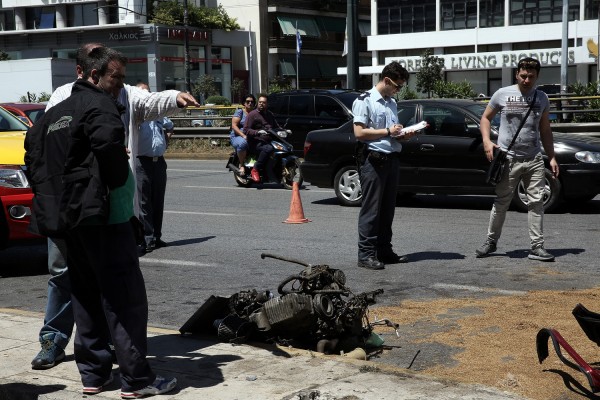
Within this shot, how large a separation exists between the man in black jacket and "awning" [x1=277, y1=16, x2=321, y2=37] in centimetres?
6710

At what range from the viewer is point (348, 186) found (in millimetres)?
14852

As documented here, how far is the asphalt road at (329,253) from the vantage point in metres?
8.48

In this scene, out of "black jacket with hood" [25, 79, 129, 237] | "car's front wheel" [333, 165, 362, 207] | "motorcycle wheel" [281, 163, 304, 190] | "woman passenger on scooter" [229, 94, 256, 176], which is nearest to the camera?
"black jacket with hood" [25, 79, 129, 237]

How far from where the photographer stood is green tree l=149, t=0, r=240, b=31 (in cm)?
6431

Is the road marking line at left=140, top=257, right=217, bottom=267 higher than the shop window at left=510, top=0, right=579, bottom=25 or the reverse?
the reverse

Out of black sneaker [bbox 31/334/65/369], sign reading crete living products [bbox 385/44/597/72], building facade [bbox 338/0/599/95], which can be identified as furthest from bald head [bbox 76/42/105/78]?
sign reading crete living products [bbox 385/44/597/72]

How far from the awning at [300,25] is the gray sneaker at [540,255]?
6293 cm

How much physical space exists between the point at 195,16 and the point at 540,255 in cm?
5882

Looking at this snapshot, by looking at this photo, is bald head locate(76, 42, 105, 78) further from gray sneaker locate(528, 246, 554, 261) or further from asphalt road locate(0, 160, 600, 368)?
gray sneaker locate(528, 246, 554, 261)

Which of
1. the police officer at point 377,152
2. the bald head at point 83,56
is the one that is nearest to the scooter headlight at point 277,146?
the police officer at point 377,152

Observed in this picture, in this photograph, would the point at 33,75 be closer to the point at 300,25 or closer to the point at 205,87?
the point at 205,87

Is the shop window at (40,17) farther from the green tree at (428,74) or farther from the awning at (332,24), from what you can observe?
the green tree at (428,74)

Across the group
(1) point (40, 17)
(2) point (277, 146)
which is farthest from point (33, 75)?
(1) point (40, 17)

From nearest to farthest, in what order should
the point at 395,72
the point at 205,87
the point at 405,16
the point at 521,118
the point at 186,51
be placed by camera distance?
the point at 395,72 < the point at 521,118 < the point at 186,51 < the point at 205,87 < the point at 405,16
